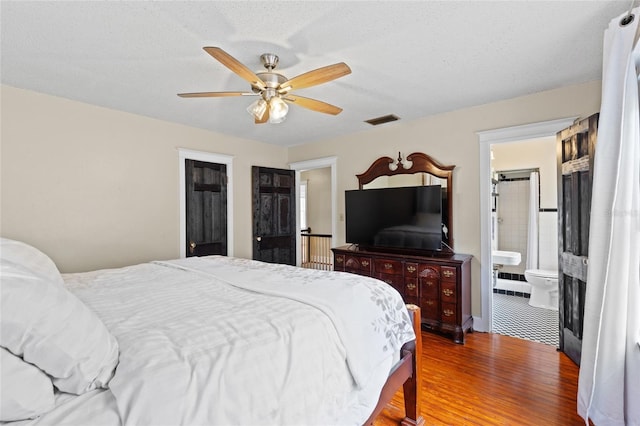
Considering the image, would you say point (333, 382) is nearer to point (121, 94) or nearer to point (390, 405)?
point (390, 405)

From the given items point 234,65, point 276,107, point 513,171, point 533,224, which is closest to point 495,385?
point 276,107

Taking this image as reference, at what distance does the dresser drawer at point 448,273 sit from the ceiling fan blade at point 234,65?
8.05 ft

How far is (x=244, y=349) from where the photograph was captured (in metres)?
1.08

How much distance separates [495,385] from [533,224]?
338 centimetres

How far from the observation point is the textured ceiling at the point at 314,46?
1.77 meters

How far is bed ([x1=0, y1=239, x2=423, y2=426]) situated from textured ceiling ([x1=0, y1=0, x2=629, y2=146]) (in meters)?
1.43

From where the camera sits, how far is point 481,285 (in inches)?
134

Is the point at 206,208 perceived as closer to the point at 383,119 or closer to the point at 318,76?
the point at 383,119

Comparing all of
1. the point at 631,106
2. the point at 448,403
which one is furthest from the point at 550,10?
the point at 448,403

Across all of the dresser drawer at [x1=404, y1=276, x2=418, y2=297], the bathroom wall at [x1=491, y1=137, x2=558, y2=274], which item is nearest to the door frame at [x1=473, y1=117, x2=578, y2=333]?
the dresser drawer at [x1=404, y1=276, x2=418, y2=297]

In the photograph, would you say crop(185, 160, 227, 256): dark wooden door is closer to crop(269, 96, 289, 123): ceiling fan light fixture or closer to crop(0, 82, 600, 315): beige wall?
crop(0, 82, 600, 315): beige wall

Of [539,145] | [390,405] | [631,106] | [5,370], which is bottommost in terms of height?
[390,405]

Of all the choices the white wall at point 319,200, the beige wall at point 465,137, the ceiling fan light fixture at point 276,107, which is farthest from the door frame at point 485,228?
the white wall at point 319,200

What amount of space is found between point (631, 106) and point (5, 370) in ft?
8.91
